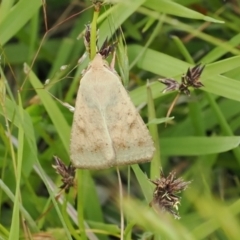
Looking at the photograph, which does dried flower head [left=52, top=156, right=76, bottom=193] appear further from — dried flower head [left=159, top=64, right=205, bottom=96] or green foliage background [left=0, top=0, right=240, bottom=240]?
dried flower head [left=159, top=64, right=205, bottom=96]

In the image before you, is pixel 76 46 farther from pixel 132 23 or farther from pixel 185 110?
pixel 185 110

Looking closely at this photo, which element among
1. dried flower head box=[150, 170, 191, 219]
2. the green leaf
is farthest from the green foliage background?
dried flower head box=[150, 170, 191, 219]

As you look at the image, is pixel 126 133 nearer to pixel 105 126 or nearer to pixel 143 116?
pixel 105 126

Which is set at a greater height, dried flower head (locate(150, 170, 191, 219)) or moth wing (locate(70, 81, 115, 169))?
moth wing (locate(70, 81, 115, 169))

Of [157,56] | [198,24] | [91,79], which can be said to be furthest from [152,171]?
[198,24]

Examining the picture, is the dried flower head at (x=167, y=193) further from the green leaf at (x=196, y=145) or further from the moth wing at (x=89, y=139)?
the green leaf at (x=196, y=145)

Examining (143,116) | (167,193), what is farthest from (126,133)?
(143,116)

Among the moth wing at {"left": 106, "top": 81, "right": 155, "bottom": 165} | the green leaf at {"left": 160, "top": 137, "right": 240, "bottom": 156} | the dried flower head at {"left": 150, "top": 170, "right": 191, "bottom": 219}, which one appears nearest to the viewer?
the dried flower head at {"left": 150, "top": 170, "right": 191, "bottom": 219}

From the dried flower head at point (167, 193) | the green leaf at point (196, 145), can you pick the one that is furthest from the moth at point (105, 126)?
the green leaf at point (196, 145)
